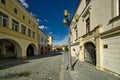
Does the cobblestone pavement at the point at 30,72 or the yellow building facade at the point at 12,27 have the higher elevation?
the yellow building facade at the point at 12,27

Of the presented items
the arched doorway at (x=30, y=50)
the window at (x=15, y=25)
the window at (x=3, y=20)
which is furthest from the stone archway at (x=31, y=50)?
the window at (x=3, y=20)

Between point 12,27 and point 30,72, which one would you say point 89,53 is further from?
point 12,27

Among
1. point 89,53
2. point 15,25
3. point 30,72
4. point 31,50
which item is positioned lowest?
point 30,72

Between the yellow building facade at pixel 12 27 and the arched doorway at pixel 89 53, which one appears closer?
the arched doorway at pixel 89 53

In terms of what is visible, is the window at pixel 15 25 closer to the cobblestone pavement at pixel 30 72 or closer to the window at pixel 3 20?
the window at pixel 3 20

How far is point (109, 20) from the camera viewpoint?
8117 millimetres

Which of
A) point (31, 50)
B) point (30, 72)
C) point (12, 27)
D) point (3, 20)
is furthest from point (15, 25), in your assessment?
point (31, 50)

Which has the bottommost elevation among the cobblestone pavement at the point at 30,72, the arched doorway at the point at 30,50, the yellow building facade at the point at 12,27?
the cobblestone pavement at the point at 30,72

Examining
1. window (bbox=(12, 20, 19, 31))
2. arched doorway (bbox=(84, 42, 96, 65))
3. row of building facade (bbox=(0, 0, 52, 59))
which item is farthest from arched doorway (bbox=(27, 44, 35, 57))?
arched doorway (bbox=(84, 42, 96, 65))

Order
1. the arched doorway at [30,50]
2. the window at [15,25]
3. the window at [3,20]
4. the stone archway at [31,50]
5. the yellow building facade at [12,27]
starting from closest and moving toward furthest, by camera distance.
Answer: the window at [3,20], the yellow building facade at [12,27], the window at [15,25], the stone archway at [31,50], the arched doorway at [30,50]

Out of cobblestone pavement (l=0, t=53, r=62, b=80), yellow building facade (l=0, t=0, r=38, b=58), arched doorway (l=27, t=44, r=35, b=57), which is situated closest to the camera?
cobblestone pavement (l=0, t=53, r=62, b=80)

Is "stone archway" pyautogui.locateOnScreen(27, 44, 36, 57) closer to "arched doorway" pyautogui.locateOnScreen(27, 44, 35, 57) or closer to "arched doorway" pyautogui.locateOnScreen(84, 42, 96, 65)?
"arched doorway" pyautogui.locateOnScreen(27, 44, 35, 57)

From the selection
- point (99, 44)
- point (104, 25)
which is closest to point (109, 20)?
point (104, 25)

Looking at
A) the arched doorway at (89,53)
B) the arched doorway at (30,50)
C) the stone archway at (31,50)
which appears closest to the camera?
the arched doorway at (89,53)
